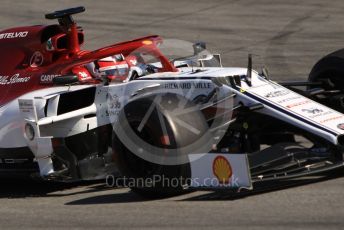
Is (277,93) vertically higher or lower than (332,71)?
higher

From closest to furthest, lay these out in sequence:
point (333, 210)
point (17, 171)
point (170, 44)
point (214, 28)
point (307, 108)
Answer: point (333, 210), point (307, 108), point (17, 171), point (170, 44), point (214, 28)

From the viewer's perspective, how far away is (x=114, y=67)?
8914mm

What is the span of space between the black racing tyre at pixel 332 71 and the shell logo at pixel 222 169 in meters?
2.46

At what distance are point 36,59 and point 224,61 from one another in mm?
6354

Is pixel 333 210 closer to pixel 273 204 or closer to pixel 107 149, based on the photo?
pixel 273 204

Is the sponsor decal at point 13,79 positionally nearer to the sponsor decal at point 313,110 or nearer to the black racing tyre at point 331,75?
the sponsor decal at point 313,110

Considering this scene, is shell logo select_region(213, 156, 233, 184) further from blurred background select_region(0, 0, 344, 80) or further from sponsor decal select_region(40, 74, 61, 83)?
blurred background select_region(0, 0, 344, 80)

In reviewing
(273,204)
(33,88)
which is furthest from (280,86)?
(33,88)

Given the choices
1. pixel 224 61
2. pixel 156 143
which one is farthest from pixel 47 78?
pixel 224 61

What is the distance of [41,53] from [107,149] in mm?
1280

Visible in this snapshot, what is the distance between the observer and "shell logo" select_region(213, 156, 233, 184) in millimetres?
7398

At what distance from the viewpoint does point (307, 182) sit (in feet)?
26.4

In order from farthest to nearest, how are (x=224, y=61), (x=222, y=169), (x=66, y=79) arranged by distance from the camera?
(x=224, y=61)
(x=66, y=79)
(x=222, y=169)

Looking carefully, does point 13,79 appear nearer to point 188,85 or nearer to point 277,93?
point 188,85
